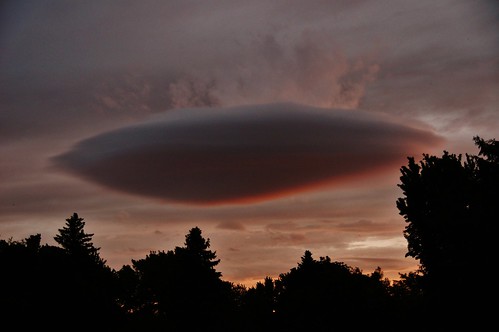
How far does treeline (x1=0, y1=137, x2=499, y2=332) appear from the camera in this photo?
2817 cm

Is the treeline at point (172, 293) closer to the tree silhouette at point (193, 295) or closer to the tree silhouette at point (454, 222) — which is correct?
the tree silhouette at point (193, 295)

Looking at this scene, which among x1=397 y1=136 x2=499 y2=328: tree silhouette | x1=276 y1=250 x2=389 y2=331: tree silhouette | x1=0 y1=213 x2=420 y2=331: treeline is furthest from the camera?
x1=276 y1=250 x2=389 y2=331: tree silhouette

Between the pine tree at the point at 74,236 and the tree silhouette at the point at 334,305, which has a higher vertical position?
the pine tree at the point at 74,236

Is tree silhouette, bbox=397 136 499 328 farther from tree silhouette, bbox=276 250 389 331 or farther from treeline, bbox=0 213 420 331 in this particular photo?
tree silhouette, bbox=276 250 389 331

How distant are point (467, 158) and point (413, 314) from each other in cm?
1216

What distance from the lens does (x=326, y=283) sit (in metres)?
69.6

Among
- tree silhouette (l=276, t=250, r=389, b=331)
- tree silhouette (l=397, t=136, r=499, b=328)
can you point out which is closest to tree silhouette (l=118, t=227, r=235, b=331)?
tree silhouette (l=276, t=250, r=389, b=331)

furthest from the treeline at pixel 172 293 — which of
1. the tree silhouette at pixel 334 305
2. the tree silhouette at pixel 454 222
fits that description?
the tree silhouette at pixel 454 222

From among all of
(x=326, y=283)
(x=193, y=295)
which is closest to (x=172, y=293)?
(x=193, y=295)

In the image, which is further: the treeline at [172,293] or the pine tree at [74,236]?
the pine tree at [74,236]

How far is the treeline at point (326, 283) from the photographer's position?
28172 millimetres

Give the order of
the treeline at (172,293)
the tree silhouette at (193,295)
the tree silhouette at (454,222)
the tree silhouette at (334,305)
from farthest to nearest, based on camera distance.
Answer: the tree silhouette at (193,295) < the tree silhouette at (334,305) < the treeline at (172,293) < the tree silhouette at (454,222)

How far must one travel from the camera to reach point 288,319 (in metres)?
70.4

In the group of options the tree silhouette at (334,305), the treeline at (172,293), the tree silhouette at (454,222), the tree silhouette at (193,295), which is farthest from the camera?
the tree silhouette at (193,295)
